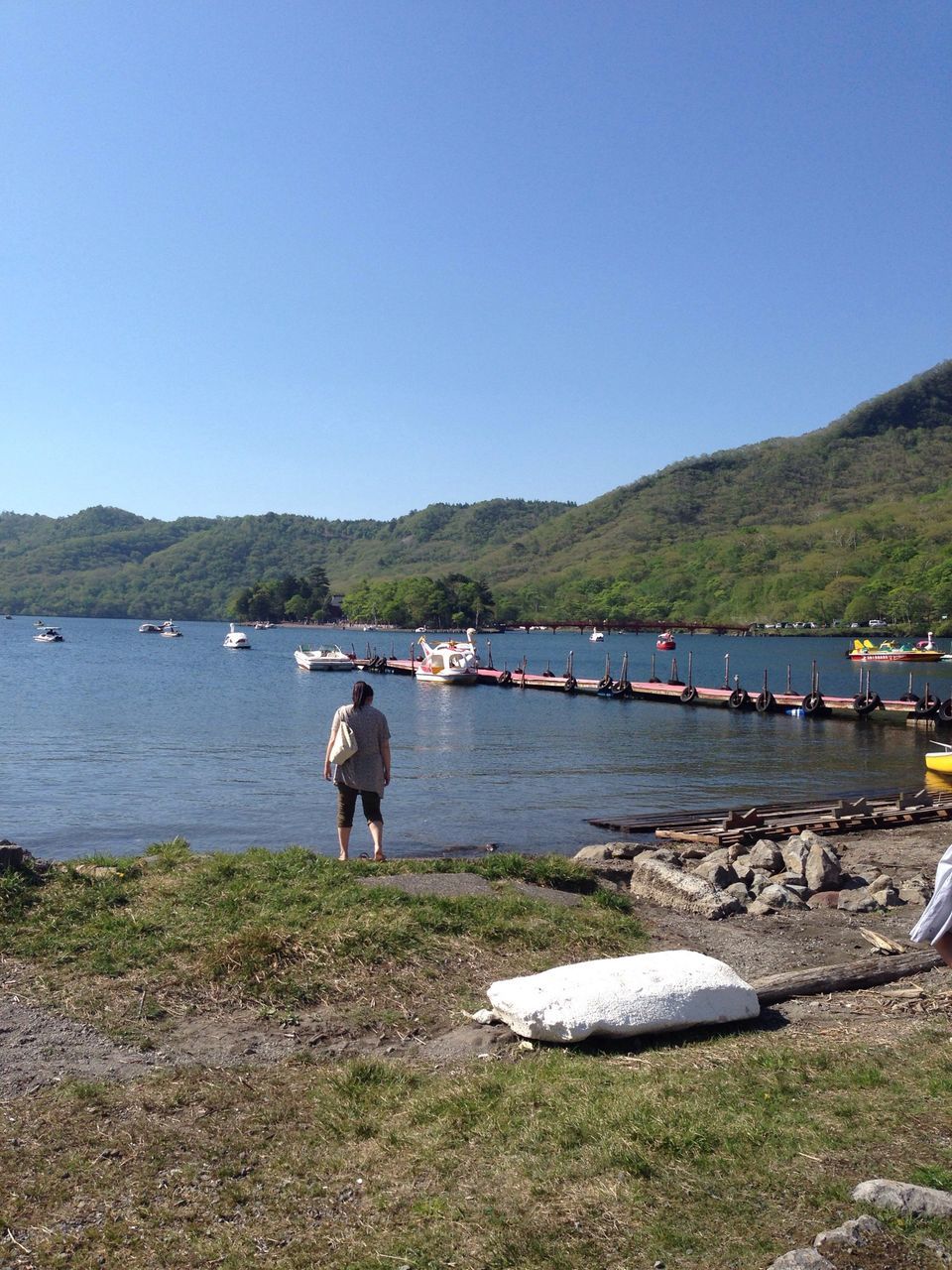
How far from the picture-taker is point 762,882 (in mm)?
13500

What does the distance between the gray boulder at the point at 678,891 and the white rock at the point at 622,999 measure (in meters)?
4.37

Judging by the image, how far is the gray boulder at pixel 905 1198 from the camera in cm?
409

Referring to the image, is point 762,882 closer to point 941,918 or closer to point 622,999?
point 622,999

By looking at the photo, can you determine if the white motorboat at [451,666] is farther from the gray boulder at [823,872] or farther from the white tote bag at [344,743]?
the white tote bag at [344,743]

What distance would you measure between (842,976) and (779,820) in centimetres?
1306

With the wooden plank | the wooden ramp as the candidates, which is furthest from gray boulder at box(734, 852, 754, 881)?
the wooden plank

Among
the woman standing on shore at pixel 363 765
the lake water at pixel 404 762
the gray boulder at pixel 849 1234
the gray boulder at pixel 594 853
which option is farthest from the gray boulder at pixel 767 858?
the gray boulder at pixel 849 1234

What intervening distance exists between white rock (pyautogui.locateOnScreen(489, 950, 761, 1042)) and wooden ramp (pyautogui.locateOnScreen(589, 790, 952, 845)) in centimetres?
1187

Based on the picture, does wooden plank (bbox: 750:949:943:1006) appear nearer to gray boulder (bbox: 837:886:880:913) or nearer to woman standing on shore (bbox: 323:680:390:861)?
gray boulder (bbox: 837:886:880:913)

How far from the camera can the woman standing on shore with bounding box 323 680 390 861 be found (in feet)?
38.5

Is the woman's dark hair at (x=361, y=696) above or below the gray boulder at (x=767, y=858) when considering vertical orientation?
above

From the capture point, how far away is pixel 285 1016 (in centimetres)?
705

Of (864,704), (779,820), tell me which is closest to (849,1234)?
(779,820)

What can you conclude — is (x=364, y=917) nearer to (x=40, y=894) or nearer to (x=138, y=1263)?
(x=40, y=894)
